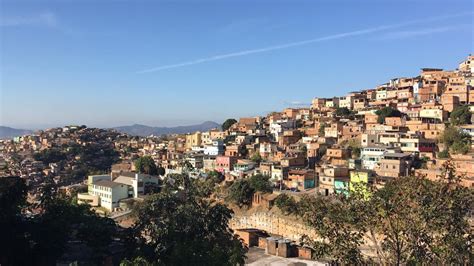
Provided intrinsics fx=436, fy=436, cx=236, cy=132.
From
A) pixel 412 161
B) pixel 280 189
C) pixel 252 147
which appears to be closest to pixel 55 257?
pixel 280 189

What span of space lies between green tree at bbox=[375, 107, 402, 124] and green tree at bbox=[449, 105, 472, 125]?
5976 millimetres

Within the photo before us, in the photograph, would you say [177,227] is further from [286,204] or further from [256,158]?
[256,158]

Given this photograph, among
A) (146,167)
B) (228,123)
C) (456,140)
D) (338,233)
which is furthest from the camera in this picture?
(228,123)

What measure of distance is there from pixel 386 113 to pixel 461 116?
7.55 m

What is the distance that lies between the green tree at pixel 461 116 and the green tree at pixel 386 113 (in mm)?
5976

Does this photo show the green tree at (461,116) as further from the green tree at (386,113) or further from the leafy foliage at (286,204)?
the leafy foliage at (286,204)

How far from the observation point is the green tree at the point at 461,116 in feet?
125

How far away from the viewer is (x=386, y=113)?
44.2 m

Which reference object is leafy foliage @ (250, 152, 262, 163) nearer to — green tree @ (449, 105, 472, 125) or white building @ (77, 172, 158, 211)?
white building @ (77, 172, 158, 211)

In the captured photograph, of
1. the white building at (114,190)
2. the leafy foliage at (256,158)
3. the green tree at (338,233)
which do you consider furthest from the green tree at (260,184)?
the green tree at (338,233)

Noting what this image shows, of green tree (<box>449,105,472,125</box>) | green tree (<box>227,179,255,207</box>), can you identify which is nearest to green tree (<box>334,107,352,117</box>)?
green tree (<box>449,105,472,125</box>)

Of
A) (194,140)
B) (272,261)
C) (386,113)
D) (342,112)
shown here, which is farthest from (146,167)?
(272,261)

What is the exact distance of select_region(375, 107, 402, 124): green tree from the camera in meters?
44.0

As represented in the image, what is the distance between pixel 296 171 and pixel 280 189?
2.06 metres
